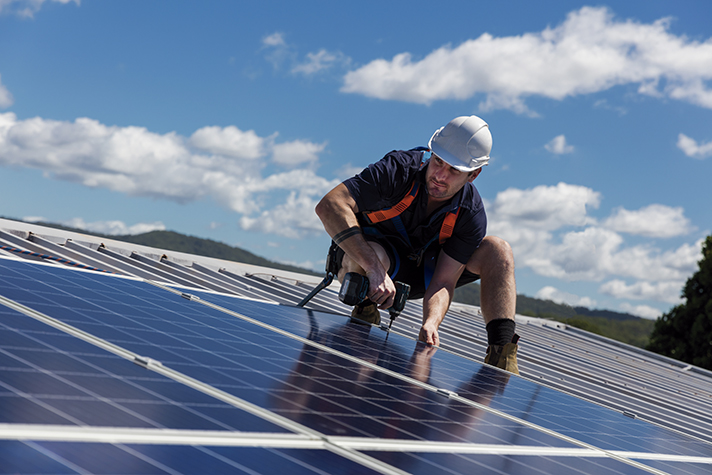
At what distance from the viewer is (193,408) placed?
2123mm

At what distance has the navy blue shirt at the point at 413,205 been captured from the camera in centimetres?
631

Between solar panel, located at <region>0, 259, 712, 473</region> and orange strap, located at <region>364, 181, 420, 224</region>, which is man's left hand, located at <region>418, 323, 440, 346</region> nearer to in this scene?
orange strap, located at <region>364, 181, 420, 224</region>

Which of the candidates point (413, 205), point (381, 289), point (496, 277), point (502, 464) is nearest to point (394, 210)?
point (413, 205)

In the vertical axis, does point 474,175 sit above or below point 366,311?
above

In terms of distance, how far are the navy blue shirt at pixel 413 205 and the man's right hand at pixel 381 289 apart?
0.82 metres

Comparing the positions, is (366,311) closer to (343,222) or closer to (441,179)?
(343,222)

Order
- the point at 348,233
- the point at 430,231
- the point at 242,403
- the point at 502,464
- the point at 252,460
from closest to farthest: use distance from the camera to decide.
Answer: the point at 252,460 < the point at 242,403 < the point at 502,464 < the point at 348,233 < the point at 430,231

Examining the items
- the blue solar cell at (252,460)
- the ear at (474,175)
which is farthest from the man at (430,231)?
the blue solar cell at (252,460)

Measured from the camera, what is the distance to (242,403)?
7.67 feet

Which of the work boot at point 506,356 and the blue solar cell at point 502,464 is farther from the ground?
the work boot at point 506,356

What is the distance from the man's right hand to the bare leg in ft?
4.93

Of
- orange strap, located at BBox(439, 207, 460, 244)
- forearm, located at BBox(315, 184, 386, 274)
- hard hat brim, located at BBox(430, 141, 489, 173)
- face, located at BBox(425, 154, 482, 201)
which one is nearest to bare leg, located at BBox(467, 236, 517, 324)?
orange strap, located at BBox(439, 207, 460, 244)

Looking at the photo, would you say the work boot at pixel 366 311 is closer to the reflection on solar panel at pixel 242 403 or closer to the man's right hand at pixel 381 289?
the man's right hand at pixel 381 289

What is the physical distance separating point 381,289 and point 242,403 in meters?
3.54
